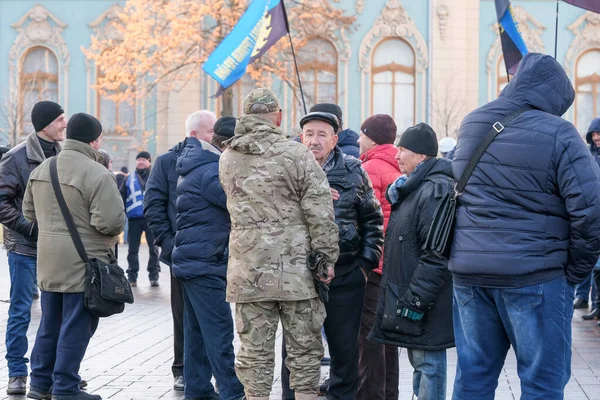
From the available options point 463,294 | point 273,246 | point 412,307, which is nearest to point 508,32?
point 412,307

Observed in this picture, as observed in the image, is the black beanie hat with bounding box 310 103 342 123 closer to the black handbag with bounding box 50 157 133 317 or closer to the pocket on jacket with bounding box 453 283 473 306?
the black handbag with bounding box 50 157 133 317

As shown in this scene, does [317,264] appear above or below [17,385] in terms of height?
above

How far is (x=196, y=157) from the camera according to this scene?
7.34m

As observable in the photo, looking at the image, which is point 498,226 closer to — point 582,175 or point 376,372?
point 582,175

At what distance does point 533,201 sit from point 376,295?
254cm

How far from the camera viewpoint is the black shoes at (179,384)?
7934mm

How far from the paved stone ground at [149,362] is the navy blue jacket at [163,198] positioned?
3.47ft

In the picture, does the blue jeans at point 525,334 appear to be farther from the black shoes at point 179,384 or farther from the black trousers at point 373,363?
the black shoes at point 179,384

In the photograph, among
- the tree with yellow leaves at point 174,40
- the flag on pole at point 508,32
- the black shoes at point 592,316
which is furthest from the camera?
the tree with yellow leaves at point 174,40

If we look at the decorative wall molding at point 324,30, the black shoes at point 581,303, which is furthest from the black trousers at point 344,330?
the decorative wall molding at point 324,30

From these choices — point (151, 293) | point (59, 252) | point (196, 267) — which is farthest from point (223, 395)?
point (151, 293)

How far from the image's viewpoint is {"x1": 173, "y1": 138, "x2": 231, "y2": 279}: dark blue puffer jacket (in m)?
7.22

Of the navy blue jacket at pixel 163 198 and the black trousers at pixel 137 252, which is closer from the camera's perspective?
the navy blue jacket at pixel 163 198

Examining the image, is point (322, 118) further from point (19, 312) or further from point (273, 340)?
point (19, 312)
